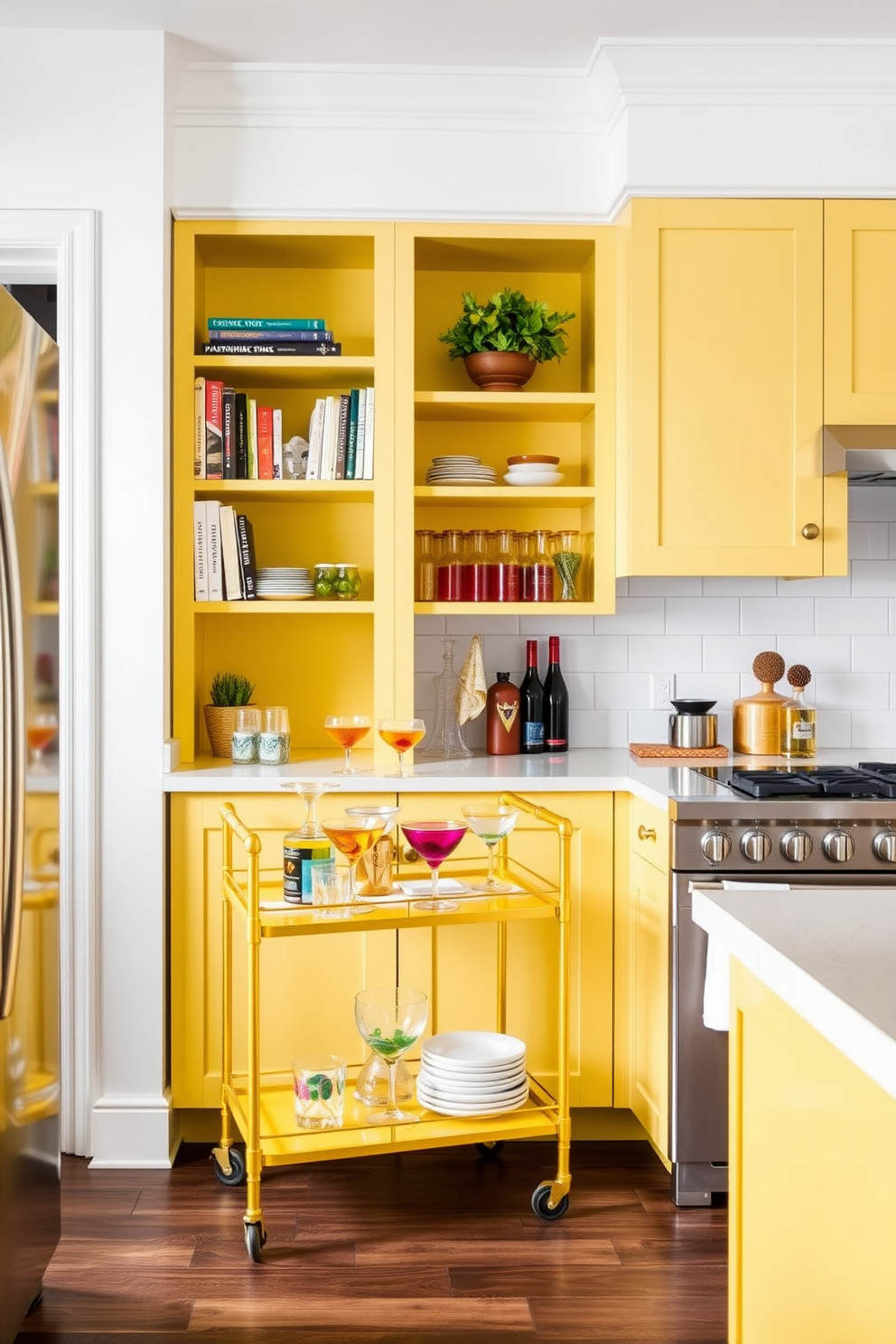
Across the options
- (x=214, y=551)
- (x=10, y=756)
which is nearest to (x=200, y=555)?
(x=214, y=551)

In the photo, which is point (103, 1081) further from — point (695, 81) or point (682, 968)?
point (695, 81)

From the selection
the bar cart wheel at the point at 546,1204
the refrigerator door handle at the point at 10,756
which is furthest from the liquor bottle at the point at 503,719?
the refrigerator door handle at the point at 10,756

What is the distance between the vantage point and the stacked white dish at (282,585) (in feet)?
10.3

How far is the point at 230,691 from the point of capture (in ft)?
10.6

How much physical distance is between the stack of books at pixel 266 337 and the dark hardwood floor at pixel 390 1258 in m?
2.04

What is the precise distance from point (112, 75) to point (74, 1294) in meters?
2.71

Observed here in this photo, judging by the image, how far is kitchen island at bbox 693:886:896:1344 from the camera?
3.50ft

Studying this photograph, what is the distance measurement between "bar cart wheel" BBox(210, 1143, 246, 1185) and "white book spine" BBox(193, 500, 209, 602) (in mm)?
1355

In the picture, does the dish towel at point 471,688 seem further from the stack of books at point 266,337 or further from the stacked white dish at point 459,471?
the stack of books at point 266,337

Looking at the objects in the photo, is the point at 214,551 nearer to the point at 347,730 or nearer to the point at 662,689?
the point at 347,730

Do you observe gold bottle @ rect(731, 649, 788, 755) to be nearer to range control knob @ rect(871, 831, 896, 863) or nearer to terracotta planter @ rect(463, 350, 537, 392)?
range control knob @ rect(871, 831, 896, 863)

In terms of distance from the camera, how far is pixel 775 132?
296cm

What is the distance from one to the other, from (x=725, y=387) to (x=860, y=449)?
37cm

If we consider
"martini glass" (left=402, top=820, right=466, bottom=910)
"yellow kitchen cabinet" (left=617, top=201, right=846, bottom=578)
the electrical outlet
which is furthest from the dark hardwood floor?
"yellow kitchen cabinet" (left=617, top=201, right=846, bottom=578)
